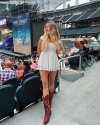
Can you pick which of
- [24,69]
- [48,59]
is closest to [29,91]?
[48,59]

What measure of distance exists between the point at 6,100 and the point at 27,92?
0.36 meters

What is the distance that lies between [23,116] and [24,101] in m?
0.23

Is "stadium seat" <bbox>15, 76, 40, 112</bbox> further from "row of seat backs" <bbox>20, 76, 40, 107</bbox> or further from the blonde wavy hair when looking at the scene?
the blonde wavy hair

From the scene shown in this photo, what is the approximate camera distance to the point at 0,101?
154cm

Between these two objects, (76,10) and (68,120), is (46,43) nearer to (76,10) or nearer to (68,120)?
(68,120)

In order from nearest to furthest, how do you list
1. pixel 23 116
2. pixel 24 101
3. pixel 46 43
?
1. pixel 46 43
2. pixel 23 116
3. pixel 24 101

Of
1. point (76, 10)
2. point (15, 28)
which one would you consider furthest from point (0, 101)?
point (76, 10)

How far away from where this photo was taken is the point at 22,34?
41.0 ft

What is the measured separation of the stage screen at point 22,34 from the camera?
1179cm

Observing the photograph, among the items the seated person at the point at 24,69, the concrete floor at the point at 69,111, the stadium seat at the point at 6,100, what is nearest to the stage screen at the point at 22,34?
the seated person at the point at 24,69

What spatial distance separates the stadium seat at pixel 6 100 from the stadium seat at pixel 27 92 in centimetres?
19

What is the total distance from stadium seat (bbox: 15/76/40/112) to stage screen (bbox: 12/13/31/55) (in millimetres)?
10203

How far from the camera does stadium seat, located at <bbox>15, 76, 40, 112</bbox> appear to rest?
181 cm

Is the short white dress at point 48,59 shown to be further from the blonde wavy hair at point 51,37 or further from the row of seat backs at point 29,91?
the row of seat backs at point 29,91
